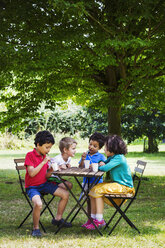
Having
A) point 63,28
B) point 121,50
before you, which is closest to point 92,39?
point 63,28

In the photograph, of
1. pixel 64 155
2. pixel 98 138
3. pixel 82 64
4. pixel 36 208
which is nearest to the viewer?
pixel 36 208

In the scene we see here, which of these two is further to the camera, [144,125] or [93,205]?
[144,125]

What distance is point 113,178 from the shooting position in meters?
5.11

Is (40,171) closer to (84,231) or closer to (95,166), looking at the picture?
(95,166)

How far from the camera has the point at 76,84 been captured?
10.4 metres

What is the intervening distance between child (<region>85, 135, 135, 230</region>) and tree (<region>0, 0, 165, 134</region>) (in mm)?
2575

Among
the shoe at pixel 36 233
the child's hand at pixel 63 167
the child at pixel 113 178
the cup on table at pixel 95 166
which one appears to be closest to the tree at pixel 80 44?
the child at pixel 113 178

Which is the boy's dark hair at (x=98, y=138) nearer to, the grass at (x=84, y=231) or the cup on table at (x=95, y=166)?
the cup on table at (x=95, y=166)

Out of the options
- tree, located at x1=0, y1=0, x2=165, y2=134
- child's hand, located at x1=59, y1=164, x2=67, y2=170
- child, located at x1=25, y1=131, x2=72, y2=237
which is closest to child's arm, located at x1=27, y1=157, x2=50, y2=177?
child, located at x1=25, y1=131, x2=72, y2=237

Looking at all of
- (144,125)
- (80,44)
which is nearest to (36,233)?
(80,44)

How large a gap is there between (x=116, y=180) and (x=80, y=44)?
530 centimetres

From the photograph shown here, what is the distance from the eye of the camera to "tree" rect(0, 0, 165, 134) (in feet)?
24.6

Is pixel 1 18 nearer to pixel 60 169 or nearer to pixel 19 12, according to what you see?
pixel 19 12

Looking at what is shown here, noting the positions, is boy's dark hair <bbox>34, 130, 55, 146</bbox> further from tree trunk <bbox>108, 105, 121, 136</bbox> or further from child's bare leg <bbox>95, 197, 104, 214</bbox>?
tree trunk <bbox>108, 105, 121, 136</bbox>
